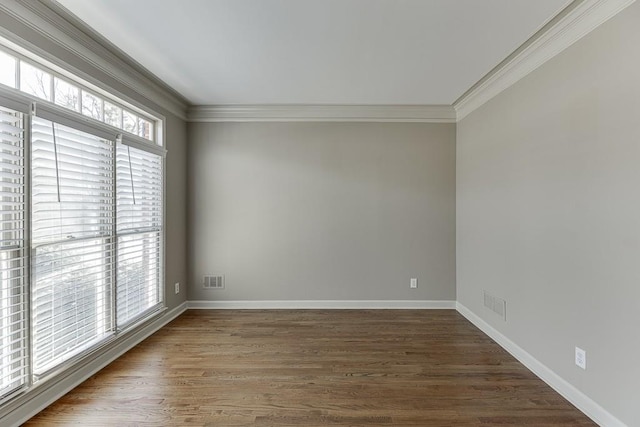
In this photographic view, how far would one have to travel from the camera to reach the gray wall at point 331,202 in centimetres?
388

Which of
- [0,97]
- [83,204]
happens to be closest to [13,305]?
[83,204]

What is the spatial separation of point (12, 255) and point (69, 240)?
370 mm

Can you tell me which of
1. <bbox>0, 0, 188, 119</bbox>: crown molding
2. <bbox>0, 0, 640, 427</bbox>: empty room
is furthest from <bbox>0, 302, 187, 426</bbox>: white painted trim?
<bbox>0, 0, 188, 119</bbox>: crown molding

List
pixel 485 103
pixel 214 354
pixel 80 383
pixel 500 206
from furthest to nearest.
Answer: pixel 485 103
pixel 500 206
pixel 214 354
pixel 80 383

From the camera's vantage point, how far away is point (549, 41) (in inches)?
87.1

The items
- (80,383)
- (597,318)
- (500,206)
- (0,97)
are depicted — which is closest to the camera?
(0,97)

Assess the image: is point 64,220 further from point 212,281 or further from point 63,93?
point 212,281

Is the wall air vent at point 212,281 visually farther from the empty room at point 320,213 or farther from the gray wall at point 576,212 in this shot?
the gray wall at point 576,212

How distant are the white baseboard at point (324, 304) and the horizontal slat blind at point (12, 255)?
6.98 ft

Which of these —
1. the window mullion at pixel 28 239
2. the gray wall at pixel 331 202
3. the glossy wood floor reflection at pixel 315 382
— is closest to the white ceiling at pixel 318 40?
the gray wall at pixel 331 202

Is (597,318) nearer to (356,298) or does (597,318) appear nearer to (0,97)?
(356,298)

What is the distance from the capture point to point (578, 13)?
6.34ft

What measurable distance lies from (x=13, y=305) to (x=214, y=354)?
148 cm

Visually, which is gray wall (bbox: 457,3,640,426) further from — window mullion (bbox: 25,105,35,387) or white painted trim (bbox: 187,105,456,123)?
window mullion (bbox: 25,105,35,387)
